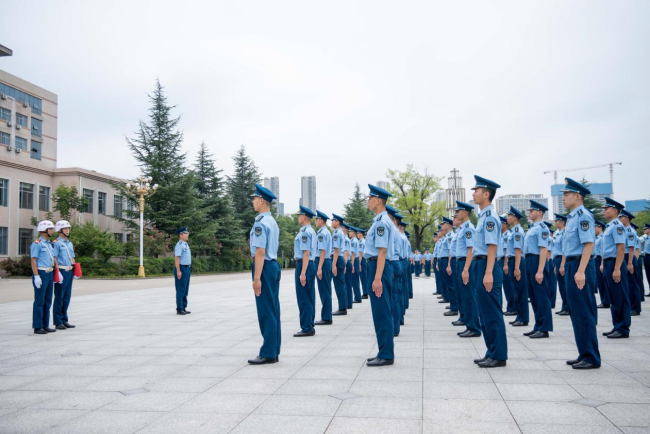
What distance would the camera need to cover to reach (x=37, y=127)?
4644cm

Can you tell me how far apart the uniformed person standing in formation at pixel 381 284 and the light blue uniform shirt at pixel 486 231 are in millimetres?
1080

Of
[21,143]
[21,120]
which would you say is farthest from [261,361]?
[21,143]

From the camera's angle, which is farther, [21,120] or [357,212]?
[357,212]

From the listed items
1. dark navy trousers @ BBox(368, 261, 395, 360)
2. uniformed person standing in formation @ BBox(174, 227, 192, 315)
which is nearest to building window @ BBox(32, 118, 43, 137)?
uniformed person standing in formation @ BBox(174, 227, 192, 315)

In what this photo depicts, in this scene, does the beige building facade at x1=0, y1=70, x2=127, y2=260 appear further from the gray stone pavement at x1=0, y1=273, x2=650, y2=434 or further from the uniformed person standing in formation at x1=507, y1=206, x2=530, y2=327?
the uniformed person standing in formation at x1=507, y1=206, x2=530, y2=327

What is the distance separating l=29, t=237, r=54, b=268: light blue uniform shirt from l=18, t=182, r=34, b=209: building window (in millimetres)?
32838

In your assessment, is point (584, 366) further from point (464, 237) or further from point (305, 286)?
point (305, 286)

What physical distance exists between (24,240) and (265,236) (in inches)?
1516

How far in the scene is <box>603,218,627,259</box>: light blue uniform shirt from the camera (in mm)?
7840

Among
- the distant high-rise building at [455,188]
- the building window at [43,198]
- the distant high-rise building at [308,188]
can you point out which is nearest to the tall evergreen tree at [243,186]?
the building window at [43,198]

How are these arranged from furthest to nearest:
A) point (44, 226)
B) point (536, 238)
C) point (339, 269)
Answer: point (339, 269), point (44, 226), point (536, 238)

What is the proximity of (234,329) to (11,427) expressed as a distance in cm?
517

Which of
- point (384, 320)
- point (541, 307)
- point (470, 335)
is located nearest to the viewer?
point (384, 320)

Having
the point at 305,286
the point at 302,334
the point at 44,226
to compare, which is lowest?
the point at 302,334
